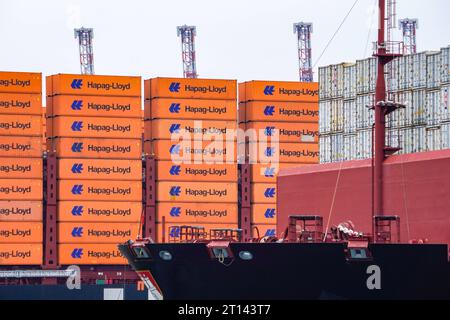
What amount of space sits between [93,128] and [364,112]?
31.4 meters

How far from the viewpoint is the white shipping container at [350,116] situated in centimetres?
6239

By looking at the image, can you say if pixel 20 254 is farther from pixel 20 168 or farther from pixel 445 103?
pixel 445 103

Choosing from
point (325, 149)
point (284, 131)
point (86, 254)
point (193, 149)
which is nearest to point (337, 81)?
point (325, 149)

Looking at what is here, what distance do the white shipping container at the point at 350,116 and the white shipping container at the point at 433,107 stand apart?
15.4ft

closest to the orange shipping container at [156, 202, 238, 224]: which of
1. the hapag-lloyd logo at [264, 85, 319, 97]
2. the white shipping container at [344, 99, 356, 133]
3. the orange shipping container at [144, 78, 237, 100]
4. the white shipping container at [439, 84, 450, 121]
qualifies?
the orange shipping container at [144, 78, 237, 100]

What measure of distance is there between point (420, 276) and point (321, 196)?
8.10 metres

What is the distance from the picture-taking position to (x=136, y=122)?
9131 centimetres

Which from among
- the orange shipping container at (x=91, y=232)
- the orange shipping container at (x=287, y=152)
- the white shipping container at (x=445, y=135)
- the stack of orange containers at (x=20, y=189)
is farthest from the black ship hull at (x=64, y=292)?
the white shipping container at (x=445, y=135)

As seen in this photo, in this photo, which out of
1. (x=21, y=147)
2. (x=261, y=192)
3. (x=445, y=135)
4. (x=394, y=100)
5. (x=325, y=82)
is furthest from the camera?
(x=261, y=192)

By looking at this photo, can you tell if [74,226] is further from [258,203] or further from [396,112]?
[396,112]

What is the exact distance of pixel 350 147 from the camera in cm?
6188

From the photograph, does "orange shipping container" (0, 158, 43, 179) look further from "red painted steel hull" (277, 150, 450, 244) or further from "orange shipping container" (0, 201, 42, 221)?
"red painted steel hull" (277, 150, 450, 244)
